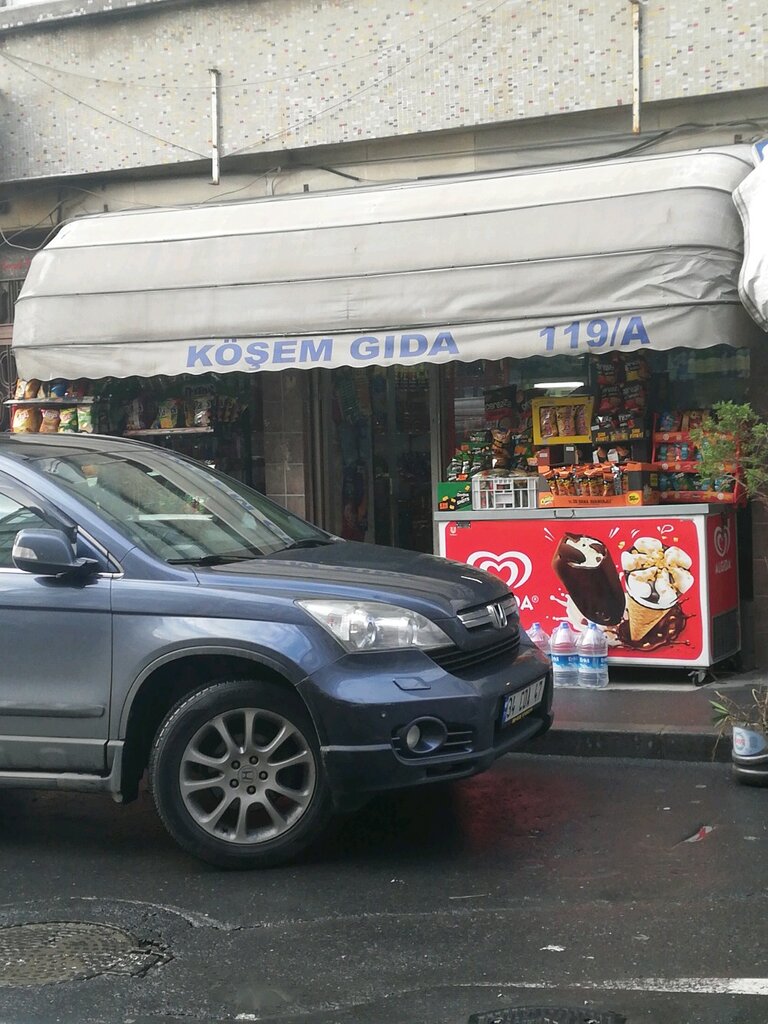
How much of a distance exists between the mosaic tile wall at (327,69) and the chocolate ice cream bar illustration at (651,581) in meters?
3.14

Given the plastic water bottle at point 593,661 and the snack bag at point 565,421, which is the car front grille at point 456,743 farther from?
the snack bag at point 565,421

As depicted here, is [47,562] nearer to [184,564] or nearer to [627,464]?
[184,564]

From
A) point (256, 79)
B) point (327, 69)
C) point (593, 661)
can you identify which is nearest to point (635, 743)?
point (593, 661)

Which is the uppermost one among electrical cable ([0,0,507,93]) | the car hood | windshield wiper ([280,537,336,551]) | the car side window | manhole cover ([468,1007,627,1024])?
electrical cable ([0,0,507,93])

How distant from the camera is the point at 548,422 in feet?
29.1

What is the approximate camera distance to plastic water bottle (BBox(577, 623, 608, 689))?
804 centimetres

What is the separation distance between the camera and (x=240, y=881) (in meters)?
4.88

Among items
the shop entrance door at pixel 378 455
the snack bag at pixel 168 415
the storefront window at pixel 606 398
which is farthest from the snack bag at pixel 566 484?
the snack bag at pixel 168 415

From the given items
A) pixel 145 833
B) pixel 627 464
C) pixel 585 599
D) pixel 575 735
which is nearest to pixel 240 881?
pixel 145 833

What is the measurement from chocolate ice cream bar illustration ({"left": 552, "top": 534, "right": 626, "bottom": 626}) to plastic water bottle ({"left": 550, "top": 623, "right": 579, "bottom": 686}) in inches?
9.5

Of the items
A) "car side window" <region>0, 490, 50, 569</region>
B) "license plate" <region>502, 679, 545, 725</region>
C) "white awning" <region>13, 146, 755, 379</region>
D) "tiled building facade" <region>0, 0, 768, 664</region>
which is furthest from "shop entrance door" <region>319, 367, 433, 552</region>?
"car side window" <region>0, 490, 50, 569</region>

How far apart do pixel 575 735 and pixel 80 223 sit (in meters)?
5.53

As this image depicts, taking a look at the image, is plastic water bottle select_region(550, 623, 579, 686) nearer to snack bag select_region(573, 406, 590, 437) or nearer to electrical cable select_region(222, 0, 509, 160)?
snack bag select_region(573, 406, 590, 437)

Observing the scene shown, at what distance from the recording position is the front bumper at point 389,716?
15.8 ft
